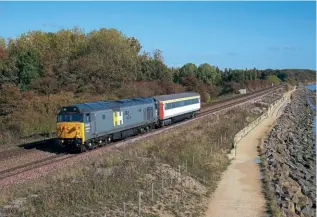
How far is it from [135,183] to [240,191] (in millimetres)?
5387

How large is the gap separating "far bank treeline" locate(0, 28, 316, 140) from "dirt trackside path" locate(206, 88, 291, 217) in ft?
52.0

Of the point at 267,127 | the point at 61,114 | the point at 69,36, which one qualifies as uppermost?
the point at 69,36

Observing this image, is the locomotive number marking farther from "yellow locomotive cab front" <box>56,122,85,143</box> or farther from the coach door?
the coach door

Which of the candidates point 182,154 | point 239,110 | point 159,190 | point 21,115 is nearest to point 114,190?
point 159,190

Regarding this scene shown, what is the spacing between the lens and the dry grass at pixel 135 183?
15.0m

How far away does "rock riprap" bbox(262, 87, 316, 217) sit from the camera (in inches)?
825

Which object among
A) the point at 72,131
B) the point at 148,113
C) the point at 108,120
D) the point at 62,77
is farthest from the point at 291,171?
the point at 62,77

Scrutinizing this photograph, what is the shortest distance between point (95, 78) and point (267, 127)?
20157mm

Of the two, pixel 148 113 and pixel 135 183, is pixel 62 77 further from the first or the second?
pixel 135 183

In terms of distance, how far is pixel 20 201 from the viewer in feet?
49.5

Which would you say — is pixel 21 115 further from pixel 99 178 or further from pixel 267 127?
pixel 267 127

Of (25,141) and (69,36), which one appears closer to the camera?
(25,141)

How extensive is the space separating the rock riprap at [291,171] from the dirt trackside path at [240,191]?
784 mm

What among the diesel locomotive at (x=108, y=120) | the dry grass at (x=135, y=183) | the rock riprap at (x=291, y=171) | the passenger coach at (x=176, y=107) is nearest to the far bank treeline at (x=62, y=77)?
the diesel locomotive at (x=108, y=120)
